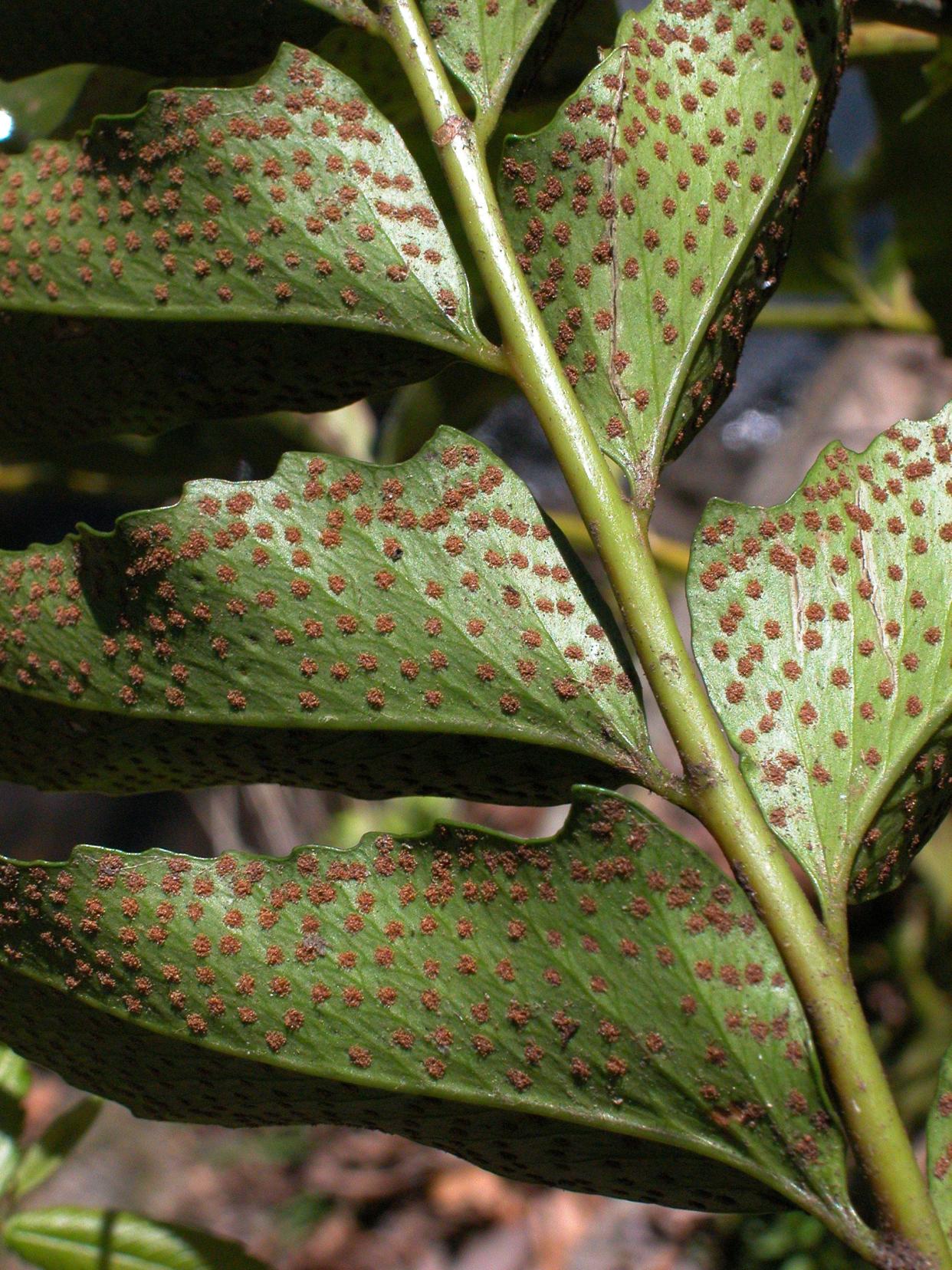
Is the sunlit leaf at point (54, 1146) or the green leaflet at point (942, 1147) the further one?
the sunlit leaf at point (54, 1146)

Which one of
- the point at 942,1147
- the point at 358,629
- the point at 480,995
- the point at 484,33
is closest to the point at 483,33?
the point at 484,33

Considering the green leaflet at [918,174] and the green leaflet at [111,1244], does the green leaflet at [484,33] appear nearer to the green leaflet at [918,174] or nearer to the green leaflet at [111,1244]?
the green leaflet at [918,174]

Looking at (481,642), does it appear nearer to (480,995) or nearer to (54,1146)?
(480,995)

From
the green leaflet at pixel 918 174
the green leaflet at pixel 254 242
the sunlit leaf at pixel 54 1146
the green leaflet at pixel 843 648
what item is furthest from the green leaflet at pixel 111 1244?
the green leaflet at pixel 918 174

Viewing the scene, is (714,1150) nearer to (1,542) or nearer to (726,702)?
(726,702)

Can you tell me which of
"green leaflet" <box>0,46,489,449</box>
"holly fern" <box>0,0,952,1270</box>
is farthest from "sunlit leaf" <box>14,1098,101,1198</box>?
"green leaflet" <box>0,46,489,449</box>

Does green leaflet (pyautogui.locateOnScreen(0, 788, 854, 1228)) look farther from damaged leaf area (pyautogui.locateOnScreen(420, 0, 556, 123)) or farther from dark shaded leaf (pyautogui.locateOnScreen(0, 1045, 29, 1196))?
damaged leaf area (pyautogui.locateOnScreen(420, 0, 556, 123))

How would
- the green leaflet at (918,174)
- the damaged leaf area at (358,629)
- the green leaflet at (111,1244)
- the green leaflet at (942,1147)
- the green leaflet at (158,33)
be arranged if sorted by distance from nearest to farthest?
the green leaflet at (942,1147)
the damaged leaf area at (358,629)
the green leaflet at (158,33)
the green leaflet at (111,1244)
the green leaflet at (918,174)
